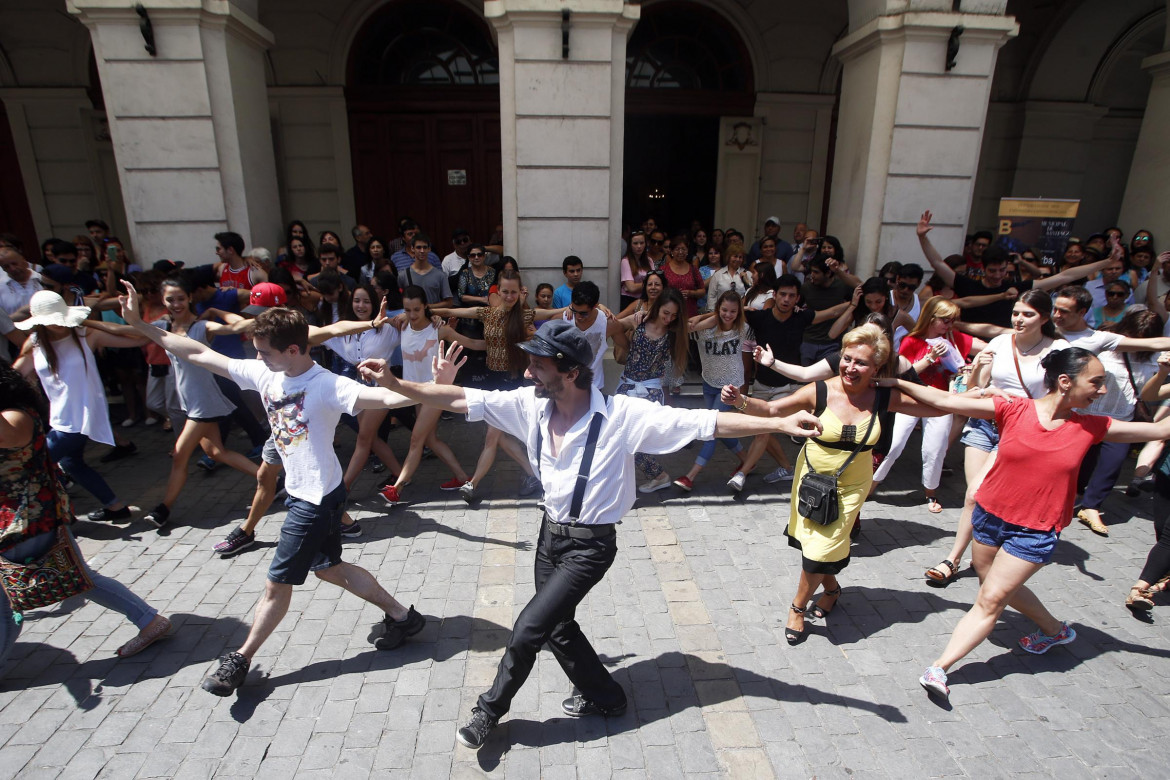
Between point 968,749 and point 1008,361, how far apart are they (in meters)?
2.48

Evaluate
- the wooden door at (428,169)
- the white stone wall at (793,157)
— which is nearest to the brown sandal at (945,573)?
the white stone wall at (793,157)

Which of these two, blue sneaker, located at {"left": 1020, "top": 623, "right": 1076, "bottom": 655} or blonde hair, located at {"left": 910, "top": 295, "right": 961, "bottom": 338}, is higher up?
blonde hair, located at {"left": 910, "top": 295, "right": 961, "bottom": 338}

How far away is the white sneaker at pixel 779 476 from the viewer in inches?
228

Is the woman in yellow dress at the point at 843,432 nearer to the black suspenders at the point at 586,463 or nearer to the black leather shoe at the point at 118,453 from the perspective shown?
the black suspenders at the point at 586,463

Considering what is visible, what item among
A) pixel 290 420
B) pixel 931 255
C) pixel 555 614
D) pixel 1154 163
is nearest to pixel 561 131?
pixel 931 255

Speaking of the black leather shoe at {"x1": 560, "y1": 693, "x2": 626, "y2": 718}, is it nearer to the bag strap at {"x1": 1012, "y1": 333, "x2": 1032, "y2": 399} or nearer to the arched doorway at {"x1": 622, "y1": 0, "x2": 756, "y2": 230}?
the bag strap at {"x1": 1012, "y1": 333, "x2": 1032, "y2": 399}

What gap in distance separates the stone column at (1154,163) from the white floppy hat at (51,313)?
11466 millimetres

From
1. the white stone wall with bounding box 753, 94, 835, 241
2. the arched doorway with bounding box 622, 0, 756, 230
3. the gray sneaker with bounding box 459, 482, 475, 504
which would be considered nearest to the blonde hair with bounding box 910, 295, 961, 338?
the gray sneaker with bounding box 459, 482, 475, 504

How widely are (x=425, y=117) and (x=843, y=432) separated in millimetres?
9647

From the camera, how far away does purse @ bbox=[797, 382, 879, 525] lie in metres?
3.40

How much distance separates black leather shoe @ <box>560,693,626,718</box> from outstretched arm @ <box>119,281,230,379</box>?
2489mm

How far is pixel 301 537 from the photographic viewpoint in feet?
10.4

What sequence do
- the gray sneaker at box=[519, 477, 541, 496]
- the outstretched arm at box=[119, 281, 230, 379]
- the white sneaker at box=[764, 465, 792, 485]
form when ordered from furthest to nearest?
the white sneaker at box=[764, 465, 792, 485] < the gray sneaker at box=[519, 477, 541, 496] < the outstretched arm at box=[119, 281, 230, 379]

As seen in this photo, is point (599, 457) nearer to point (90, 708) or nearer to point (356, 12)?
point (90, 708)
